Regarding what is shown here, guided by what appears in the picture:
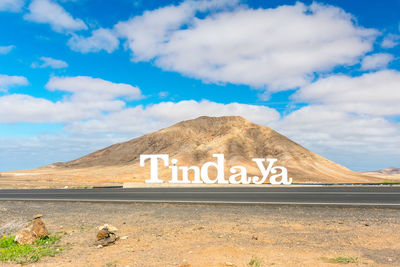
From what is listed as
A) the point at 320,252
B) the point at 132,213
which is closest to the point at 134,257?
the point at 320,252

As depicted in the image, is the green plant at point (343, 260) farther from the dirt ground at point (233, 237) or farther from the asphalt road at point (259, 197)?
the asphalt road at point (259, 197)

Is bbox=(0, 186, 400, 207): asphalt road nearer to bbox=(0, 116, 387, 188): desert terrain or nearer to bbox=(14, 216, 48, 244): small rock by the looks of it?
bbox=(14, 216, 48, 244): small rock

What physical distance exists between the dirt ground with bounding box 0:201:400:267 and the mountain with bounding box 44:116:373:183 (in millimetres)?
64195

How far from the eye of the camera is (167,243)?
33.5 ft

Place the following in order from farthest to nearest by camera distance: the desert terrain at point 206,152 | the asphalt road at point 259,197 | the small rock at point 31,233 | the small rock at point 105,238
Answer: the desert terrain at point 206,152, the asphalt road at point 259,197, the small rock at point 31,233, the small rock at point 105,238

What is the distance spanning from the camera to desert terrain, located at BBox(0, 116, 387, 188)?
289ft

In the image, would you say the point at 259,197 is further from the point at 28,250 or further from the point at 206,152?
the point at 206,152

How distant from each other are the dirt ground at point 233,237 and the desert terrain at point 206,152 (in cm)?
6319

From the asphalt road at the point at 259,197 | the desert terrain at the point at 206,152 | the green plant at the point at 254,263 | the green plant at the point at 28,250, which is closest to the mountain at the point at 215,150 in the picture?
the desert terrain at the point at 206,152

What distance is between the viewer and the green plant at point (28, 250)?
9.08 meters

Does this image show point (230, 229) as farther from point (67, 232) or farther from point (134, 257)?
point (67, 232)

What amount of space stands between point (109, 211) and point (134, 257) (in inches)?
388

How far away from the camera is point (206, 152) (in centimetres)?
10356

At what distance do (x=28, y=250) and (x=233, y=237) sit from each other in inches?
251
